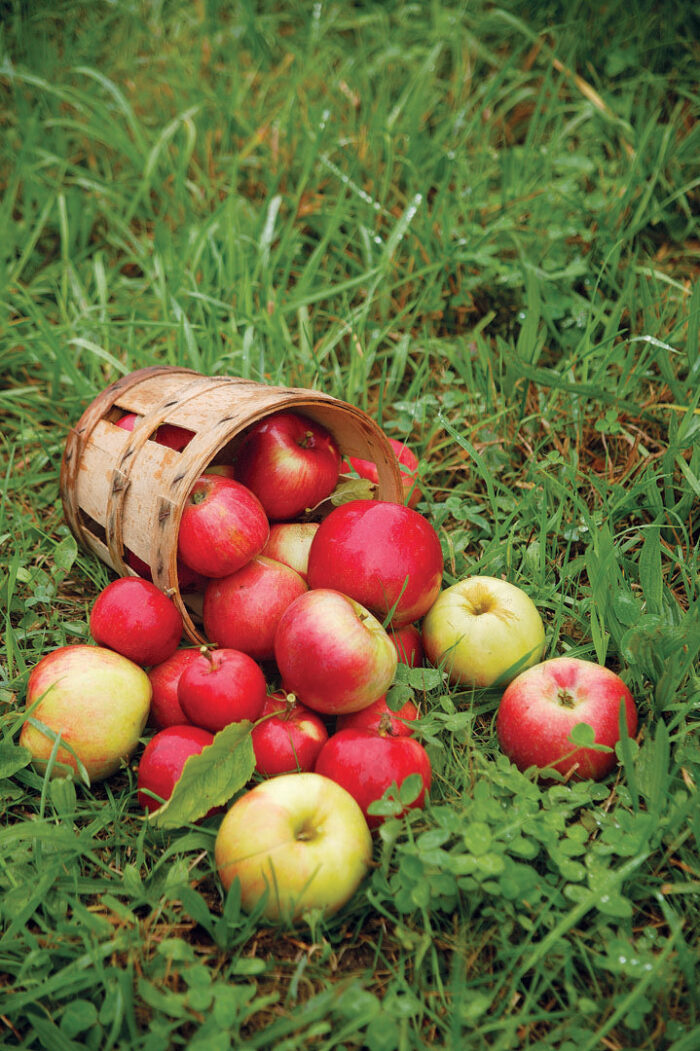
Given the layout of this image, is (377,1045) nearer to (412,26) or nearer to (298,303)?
(298,303)

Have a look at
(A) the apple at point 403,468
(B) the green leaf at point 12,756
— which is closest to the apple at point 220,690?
(B) the green leaf at point 12,756

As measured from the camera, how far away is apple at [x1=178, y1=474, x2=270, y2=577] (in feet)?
6.23

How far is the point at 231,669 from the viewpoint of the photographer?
5.64ft

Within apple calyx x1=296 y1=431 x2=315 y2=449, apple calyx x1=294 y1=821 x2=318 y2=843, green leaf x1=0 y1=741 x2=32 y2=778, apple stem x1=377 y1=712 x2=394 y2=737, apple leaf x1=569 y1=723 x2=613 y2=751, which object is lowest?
green leaf x1=0 y1=741 x2=32 y2=778

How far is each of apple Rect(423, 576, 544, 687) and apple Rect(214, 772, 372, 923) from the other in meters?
0.54

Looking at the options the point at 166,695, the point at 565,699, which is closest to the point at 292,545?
the point at 166,695

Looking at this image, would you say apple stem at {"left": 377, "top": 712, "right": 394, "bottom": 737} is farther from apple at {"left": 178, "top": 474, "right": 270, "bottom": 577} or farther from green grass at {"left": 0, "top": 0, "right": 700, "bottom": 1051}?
apple at {"left": 178, "top": 474, "right": 270, "bottom": 577}

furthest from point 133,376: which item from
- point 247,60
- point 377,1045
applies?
point 247,60

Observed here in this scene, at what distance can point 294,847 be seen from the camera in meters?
1.46

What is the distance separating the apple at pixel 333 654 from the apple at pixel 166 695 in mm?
303

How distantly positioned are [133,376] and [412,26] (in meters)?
3.13

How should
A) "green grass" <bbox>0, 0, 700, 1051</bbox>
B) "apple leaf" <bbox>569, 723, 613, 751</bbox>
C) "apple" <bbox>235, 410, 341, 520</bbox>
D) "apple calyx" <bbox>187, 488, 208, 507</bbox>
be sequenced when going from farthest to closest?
1. "apple" <bbox>235, 410, 341, 520</bbox>
2. "apple calyx" <bbox>187, 488, 208, 507</bbox>
3. "apple leaf" <bbox>569, 723, 613, 751</bbox>
4. "green grass" <bbox>0, 0, 700, 1051</bbox>

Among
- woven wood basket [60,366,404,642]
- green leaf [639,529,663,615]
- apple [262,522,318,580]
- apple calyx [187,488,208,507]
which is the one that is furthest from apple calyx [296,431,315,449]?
green leaf [639,529,663,615]

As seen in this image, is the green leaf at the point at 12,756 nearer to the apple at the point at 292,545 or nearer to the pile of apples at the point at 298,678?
the pile of apples at the point at 298,678
